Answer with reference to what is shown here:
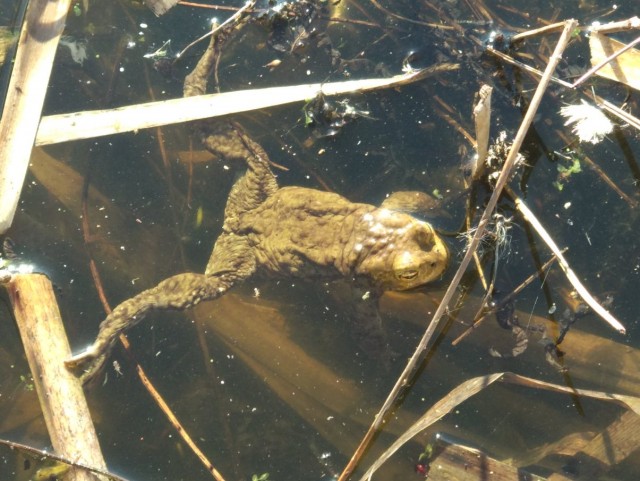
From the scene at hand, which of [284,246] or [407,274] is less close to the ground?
[284,246]

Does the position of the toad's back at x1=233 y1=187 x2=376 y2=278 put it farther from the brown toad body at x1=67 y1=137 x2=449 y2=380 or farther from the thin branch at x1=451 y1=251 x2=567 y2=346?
the thin branch at x1=451 y1=251 x2=567 y2=346

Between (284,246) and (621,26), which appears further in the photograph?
(284,246)

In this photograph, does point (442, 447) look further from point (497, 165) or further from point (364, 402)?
point (497, 165)

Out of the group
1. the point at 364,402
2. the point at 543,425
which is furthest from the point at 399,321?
the point at 543,425

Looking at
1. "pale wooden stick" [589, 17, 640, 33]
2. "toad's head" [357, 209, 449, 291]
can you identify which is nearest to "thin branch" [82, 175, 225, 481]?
"toad's head" [357, 209, 449, 291]

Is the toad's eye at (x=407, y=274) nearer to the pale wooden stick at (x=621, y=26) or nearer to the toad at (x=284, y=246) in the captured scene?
the toad at (x=284, y=246)

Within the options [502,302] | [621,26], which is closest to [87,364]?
[502,302]

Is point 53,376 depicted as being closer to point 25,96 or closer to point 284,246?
point 284,246

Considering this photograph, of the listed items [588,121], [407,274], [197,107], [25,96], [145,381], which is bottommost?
[145,381]
